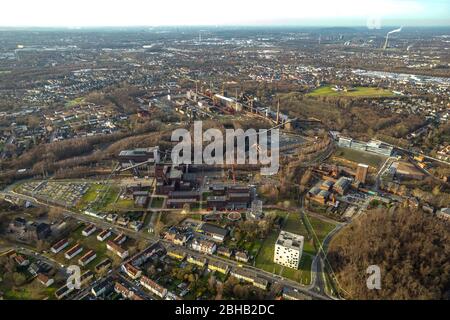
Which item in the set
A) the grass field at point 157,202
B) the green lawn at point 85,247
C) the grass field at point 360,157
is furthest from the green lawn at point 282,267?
the grass field at point 360,157

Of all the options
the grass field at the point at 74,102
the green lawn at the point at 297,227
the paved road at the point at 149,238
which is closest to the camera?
the paved road at the point at 149,238

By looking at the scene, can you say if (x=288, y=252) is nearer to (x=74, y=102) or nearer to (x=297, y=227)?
(x=297, y=227)

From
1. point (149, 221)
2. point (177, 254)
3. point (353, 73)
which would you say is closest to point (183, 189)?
point (149, 221)

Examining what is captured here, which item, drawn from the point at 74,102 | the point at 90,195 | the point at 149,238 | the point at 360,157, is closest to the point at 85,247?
the point at 149,238

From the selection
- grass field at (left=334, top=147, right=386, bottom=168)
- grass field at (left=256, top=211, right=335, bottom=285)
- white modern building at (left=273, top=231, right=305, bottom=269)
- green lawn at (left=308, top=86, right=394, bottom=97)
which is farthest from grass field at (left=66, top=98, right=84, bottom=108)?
white modern building at (left=273, top=231, right=305, bottom=269)

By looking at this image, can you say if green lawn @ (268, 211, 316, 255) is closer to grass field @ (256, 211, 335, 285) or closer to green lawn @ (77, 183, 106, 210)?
grass field @ (256, 211, 335, 285)

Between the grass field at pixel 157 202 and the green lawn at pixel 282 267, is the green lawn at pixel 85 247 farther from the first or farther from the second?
the green lawn at pixel 282 267

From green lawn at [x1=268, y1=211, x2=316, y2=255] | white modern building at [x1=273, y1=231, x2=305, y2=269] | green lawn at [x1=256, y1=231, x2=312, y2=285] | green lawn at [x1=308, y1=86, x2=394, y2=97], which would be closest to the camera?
green lawn at [x1=256, y1=231, x2=312, y2=285]
